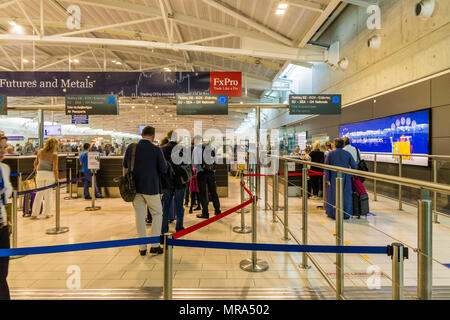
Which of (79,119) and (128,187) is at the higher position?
(79,119)

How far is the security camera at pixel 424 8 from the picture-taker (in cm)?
605

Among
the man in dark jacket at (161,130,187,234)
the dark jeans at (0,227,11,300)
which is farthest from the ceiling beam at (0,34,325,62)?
the dark jeans at (0,227,11,300)

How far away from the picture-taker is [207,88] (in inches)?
369

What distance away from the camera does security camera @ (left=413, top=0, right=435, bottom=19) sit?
6047 mm

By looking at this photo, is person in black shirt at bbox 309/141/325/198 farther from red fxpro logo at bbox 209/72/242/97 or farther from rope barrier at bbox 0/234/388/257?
rope barrier at bbox 0/234/388/257

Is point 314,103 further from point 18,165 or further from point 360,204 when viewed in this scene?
point 18,165

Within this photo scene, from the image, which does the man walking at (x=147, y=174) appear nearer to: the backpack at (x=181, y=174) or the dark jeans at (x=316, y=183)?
the backpack at (x=181, y=174)

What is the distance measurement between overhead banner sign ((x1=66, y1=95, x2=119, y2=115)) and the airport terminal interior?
0.16 ft

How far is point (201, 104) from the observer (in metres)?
9.15

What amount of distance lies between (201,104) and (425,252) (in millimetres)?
8253

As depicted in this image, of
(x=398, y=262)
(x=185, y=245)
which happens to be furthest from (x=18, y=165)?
(x=398, y=262)

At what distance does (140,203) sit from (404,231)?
4.59 meters
